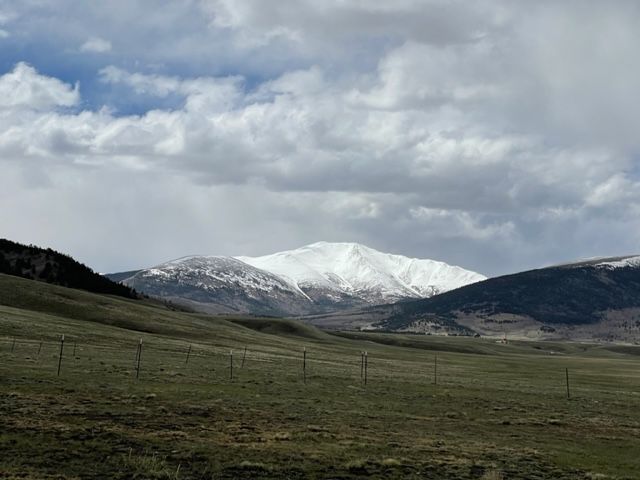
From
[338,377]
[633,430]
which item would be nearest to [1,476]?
[633,430]

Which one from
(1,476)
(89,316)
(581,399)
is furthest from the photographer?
(89,316)

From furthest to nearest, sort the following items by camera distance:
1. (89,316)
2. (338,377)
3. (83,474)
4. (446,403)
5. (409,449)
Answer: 1. (89,316)
2. (338,377)
3. (446,403)
4. (409,449)
5. (83,474)

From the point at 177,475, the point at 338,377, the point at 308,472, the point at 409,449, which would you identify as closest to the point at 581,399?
the point at 338,377

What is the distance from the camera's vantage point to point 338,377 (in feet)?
206

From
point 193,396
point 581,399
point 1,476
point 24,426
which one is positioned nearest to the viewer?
point 1,476

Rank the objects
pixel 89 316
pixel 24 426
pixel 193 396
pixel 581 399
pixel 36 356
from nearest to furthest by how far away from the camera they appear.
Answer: pixel 24 426
pixel 193 396
pixel 36 356
pixel 581 399
pixel 89 316

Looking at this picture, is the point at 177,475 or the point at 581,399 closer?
the point at 177,475

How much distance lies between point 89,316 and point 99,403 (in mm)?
86659

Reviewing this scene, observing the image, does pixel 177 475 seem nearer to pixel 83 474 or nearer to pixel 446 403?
pixel 83 474

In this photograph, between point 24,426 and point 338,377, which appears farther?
point 338,377

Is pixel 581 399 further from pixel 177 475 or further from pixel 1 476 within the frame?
pixel 1 476

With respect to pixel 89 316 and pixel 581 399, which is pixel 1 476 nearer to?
pixel 581 399

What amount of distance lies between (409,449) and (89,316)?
97243 mm

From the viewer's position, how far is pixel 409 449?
29.6 meters
